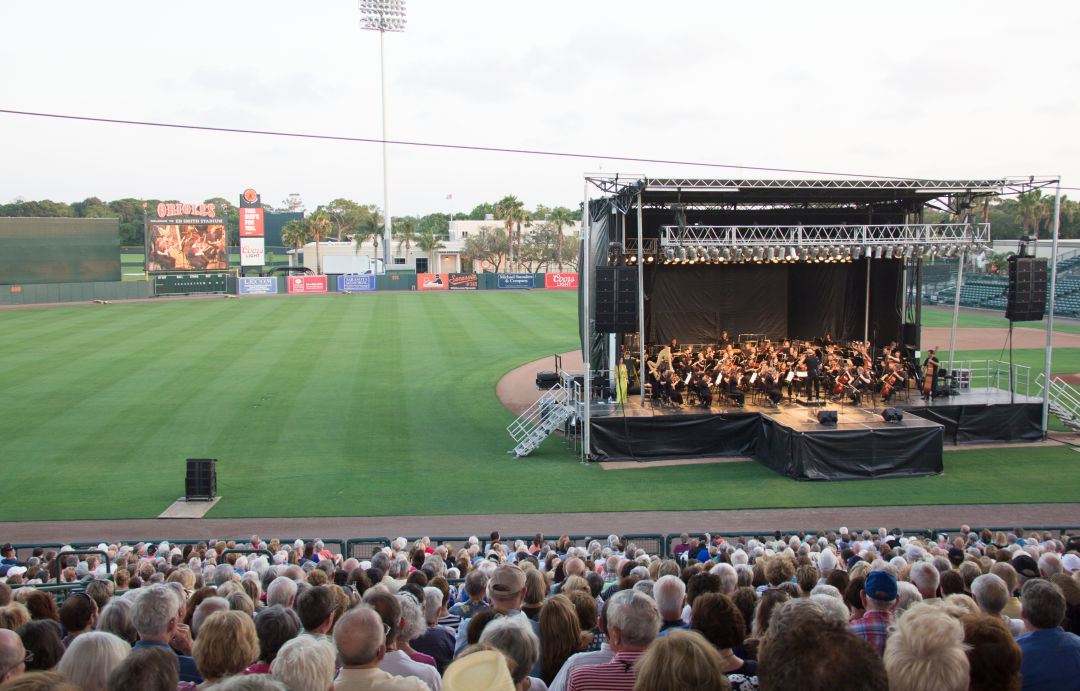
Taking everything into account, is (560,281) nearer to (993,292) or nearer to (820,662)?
(993,292)

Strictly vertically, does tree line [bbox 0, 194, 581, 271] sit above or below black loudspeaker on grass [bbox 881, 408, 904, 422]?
above

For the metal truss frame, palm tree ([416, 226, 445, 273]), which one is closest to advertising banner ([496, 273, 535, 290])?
palm tree ([416, 226, 445, 273])

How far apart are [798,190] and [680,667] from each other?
22.5 metres

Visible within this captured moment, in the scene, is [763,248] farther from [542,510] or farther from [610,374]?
[542,510]

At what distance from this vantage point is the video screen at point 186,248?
66188 mm

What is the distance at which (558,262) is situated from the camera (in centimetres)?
9575

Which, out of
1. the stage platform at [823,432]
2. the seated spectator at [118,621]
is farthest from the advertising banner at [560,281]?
the seated spectator at [118,621]

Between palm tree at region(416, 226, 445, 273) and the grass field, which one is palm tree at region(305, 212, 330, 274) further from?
the grass field

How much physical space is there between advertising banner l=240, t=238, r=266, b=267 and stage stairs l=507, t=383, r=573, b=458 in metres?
58.7

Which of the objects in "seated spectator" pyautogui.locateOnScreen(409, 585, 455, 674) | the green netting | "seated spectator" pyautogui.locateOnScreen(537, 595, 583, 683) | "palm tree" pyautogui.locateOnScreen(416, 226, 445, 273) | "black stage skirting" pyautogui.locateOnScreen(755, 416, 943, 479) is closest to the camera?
"seated spectator" pyautogui.locateOnScreen(537, 595, 583, 683)

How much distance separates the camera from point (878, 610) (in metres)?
5.25

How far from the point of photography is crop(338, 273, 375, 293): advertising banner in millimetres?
72062

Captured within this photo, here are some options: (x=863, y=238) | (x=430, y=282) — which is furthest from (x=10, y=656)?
(x=430, y=282)

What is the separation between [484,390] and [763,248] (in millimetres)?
11634
